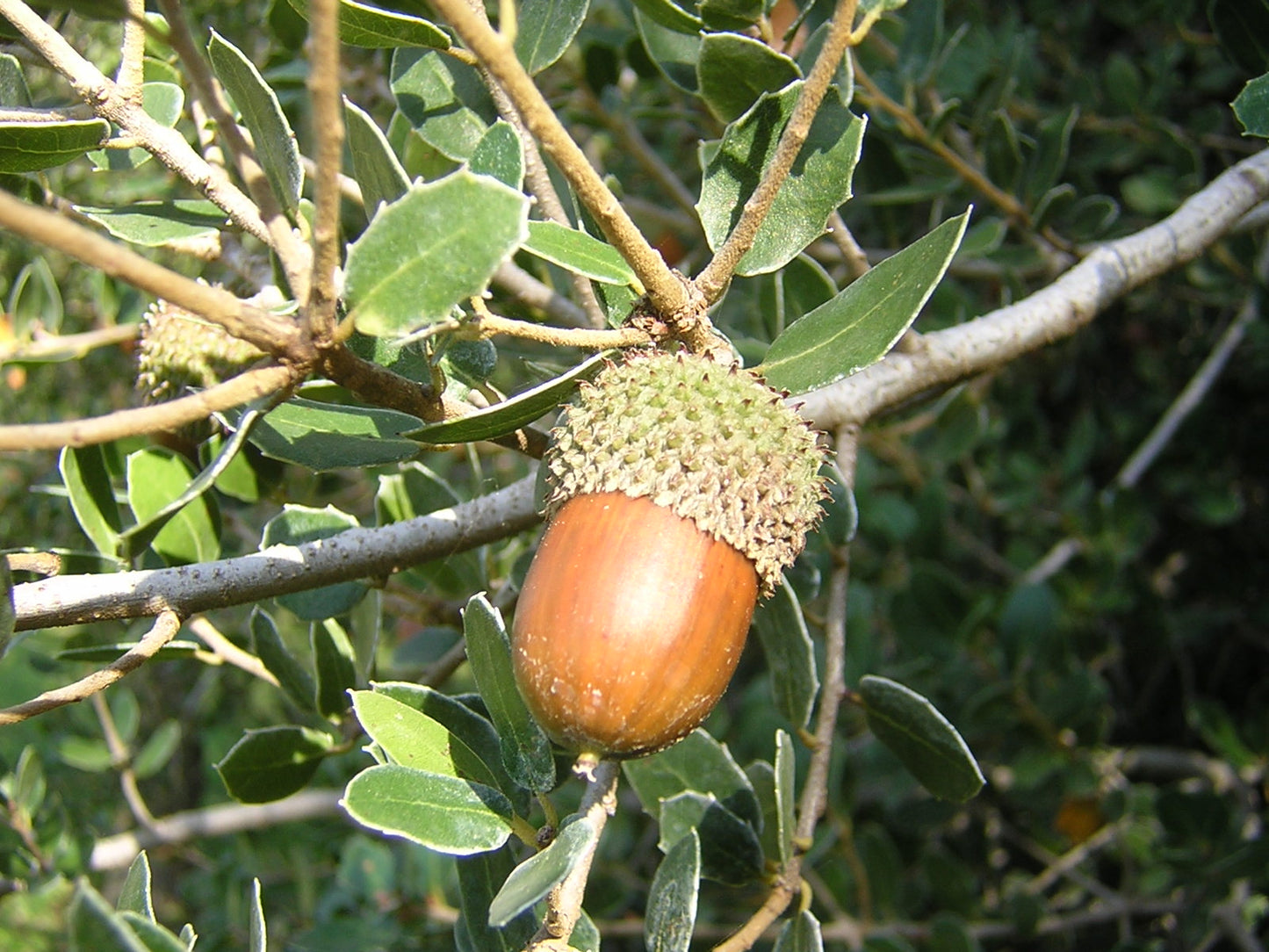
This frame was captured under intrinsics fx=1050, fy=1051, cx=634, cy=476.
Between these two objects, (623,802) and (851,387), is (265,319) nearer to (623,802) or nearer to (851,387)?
(851,387)

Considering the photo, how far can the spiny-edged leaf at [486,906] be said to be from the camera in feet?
3.22

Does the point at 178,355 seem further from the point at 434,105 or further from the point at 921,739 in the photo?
the point at 921,739

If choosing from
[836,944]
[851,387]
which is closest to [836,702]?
[851,387]

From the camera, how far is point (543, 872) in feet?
2.46

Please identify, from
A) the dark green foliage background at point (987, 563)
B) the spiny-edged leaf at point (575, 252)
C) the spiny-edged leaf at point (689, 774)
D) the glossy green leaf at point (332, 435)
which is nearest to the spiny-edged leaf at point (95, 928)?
the glossy green leaf at point (332, 435)

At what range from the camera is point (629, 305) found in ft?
3.22

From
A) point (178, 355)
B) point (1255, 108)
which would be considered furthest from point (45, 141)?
point (1255, 108)

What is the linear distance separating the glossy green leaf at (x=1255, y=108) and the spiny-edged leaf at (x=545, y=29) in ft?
2.24

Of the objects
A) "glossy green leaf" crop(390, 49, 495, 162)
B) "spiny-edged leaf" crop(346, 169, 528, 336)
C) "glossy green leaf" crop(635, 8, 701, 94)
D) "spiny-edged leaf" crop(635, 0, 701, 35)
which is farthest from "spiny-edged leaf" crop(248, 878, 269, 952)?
"glossy green leaf" crop(635, 8, 701, 94)

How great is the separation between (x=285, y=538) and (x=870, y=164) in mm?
1137

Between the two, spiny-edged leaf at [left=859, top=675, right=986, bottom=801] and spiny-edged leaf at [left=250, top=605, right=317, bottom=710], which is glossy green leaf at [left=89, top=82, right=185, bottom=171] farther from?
spiny-edged leaf at [left=859, top=675, right=986, bottom=801]

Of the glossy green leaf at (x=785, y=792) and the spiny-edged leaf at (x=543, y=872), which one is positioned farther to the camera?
the glossy green leaf at (x=785, y=792)

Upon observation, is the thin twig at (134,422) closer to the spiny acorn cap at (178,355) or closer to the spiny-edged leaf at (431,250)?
the spiny-edged leaf at (431,250)

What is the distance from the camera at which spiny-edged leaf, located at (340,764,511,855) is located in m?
0.80
